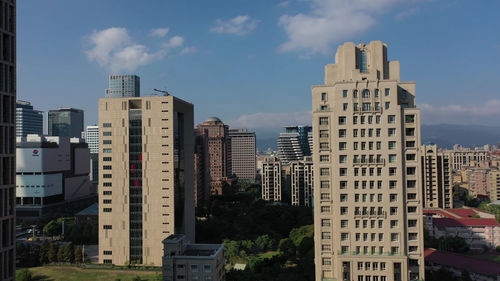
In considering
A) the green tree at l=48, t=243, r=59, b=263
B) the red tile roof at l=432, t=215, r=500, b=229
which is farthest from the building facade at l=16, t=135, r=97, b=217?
the red tile roof at l=432, t=215, r=500, b=229

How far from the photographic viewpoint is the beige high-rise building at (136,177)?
60938 mm

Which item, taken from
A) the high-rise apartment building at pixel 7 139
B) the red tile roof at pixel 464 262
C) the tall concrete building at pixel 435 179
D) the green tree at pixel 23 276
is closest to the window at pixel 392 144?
the red tile roof at pixel 464 262

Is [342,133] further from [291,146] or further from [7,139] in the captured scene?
[291,146]

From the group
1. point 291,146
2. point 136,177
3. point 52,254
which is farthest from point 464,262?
point 291,146

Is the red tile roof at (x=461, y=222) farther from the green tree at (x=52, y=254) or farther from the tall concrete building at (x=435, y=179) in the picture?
the green tree at (x=52, y=254)

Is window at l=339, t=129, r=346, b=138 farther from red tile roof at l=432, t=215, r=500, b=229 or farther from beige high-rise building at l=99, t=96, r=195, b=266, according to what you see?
red tile roof at l=432, t=215, r=500, b=229

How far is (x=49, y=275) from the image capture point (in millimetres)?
57688

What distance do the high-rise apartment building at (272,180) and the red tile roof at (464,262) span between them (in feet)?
220

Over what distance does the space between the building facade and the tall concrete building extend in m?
122

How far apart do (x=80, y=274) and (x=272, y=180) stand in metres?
80.6

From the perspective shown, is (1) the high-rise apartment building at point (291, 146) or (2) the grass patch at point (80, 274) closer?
(2) the grass patch at point (80, 274)

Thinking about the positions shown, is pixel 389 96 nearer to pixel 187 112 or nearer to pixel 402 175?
pixel 402 175

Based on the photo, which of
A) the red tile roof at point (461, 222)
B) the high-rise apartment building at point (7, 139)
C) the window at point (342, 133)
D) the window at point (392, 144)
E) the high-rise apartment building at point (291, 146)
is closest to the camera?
the high-rise apartment building at point (7, 139)

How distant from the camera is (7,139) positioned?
23656 mm
